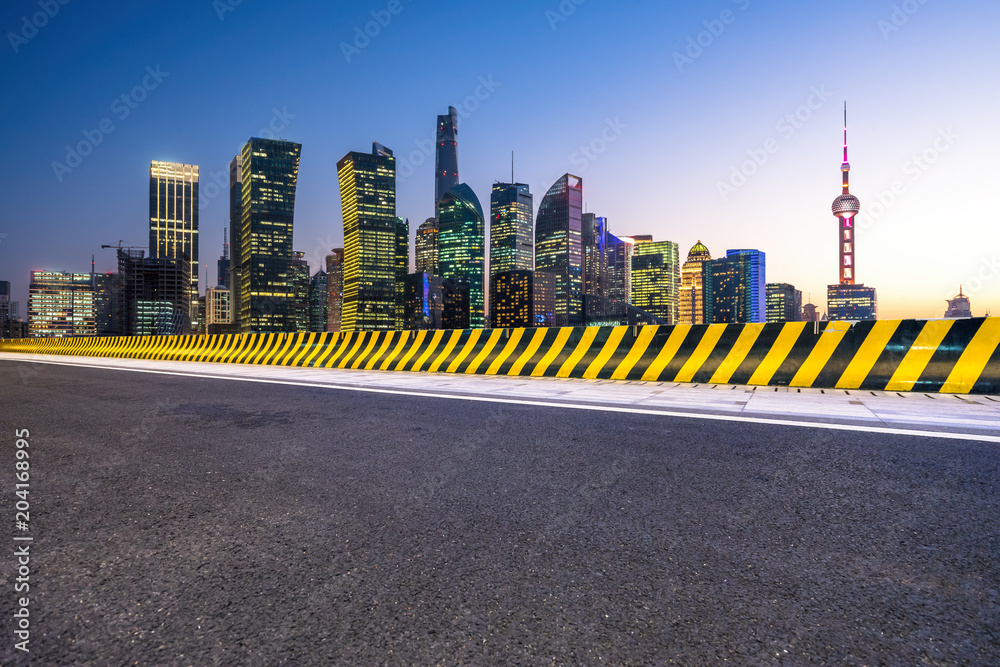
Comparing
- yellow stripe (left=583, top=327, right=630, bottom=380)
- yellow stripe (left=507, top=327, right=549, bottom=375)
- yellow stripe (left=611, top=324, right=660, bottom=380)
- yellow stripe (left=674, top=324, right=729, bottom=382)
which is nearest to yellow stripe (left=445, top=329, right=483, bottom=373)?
yellow stripe (left=507, top=327, right=549, bottom=375)

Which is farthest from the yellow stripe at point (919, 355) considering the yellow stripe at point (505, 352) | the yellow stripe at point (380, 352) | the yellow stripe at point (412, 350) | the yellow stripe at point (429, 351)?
the yellow stripe at point (380, 352)

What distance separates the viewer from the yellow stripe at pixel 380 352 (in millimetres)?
11182

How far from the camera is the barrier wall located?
21.2 feet

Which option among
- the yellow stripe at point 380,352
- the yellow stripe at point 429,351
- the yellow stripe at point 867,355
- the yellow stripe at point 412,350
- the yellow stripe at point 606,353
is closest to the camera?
the yellow stripe at point 867,355

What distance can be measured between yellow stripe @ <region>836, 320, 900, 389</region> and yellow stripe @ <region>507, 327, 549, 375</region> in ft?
14.9

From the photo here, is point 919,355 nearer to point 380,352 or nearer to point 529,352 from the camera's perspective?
point 529,352

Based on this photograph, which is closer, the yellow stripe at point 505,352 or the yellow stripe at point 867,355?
the yellow stripe at point 867,355

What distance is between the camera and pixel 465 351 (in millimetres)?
10023

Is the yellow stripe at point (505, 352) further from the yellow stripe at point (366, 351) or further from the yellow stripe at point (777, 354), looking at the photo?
the yellow stripe at point (777, 354)

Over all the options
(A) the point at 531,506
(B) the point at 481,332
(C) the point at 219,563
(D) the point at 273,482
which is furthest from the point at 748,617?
(B) the point at 481,332

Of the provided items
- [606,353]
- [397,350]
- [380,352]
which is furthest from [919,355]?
[380,352]

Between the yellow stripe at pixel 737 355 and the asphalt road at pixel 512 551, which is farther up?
the yellow stripe at pixel 737 355

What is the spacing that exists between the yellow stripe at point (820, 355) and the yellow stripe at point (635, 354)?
2.14 m

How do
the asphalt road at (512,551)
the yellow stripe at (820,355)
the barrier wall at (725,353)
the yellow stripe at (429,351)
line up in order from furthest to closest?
the yellow stripe at (429,351), the yellow stripe at (820,355), the barrier wall at (725,353), the asphalt road at (512,551)
